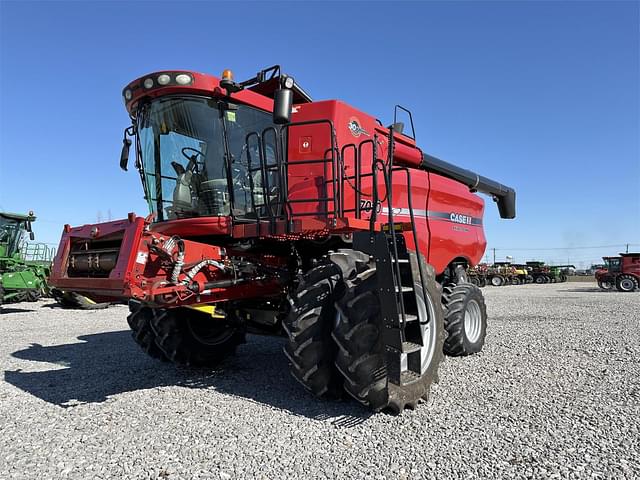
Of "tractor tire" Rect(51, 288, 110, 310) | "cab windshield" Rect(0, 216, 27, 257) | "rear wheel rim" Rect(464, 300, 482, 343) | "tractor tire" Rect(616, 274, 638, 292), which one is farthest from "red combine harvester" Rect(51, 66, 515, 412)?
"tractor tire" Rect(616, 274, 638, 292)

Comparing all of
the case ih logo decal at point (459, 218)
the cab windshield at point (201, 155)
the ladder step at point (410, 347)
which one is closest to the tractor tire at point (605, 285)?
the case ih logo decal at point (459, 218)

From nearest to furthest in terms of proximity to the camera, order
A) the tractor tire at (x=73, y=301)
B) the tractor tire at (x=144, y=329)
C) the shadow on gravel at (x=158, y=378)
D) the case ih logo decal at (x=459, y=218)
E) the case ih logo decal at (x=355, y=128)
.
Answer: the shadow on gravel at (x=158, y=378) → the case ih logo decal at (x=355, y=128) → the tractor tire at (x=144, y=329) → the case ih logo decal at (x=459, y=218) → the tractor tire at (x=73, y=301)

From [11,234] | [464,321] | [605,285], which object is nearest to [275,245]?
[464,321]

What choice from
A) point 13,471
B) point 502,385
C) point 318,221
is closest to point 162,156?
point 318,221

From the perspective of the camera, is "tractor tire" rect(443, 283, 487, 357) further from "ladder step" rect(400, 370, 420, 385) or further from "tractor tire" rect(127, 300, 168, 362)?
"tractor tire" rect(127, 300, 168, 362)

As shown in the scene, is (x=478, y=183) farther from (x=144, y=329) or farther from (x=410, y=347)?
(x=144, y=329)

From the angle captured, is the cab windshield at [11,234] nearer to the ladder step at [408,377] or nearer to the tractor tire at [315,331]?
the tractor tire at [315,331]

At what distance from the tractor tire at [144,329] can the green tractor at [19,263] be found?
11572 mm

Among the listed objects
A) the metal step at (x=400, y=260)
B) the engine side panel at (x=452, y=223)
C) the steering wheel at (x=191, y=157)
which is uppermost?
the steering wheel at (x=191, y=157)

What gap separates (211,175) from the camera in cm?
482

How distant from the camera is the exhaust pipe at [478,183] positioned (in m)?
7.16

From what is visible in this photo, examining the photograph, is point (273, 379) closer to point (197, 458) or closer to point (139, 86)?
point (197, 458)

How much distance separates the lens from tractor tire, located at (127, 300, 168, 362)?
5.66 meters

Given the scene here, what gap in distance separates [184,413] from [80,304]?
12.4 metres
